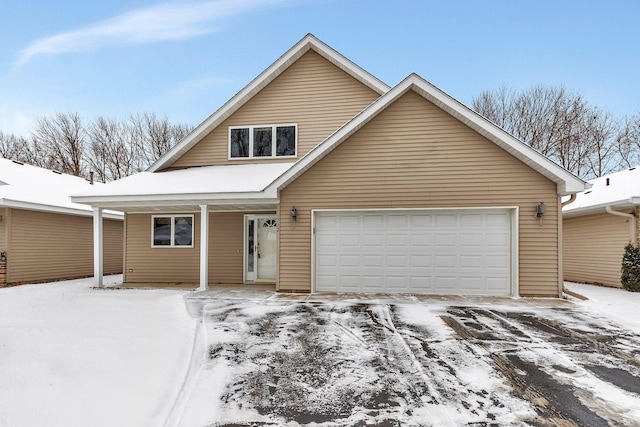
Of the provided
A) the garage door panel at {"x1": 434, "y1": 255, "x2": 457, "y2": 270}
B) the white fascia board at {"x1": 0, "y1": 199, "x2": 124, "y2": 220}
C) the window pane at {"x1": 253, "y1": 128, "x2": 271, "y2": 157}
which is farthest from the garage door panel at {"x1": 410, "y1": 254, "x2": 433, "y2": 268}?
the white fascia board at {"x1": 0, "y1": 199, "x2": 124, "y2": 220}

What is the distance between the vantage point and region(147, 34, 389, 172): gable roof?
10.5m

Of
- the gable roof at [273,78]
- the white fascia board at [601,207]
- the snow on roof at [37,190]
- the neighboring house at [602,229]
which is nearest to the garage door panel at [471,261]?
the neighboring house at [602,229]

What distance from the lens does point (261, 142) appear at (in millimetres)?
11094

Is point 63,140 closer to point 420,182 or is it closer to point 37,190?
point 37,190

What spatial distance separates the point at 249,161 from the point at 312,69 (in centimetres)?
350

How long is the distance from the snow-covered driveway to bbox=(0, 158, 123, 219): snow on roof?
8376mm

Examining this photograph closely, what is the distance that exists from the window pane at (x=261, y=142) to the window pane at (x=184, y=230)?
2965 millimetres

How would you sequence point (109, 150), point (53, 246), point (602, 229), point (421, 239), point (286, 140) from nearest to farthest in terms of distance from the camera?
point (421, 239) → point (602, 229) → point (286, 140) → point (53, 246) → point (109, 150)

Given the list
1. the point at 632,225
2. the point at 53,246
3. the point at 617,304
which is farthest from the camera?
the point at 53,246

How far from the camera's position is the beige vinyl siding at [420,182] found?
26.4ft

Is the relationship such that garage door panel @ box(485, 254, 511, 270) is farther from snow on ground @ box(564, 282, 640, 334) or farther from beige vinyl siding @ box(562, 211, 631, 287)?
beige vinyl siding @ box(562, 211, 631, 287)

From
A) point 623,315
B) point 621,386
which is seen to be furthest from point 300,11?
point 621,386

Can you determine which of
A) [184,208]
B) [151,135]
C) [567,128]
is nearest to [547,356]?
[184,208]

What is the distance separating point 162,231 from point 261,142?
13.7 feet
